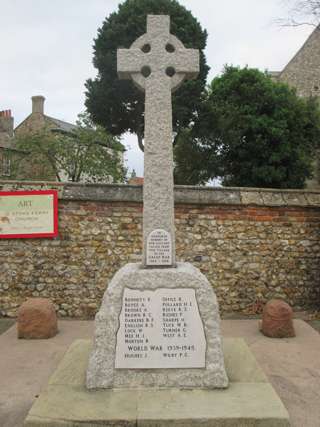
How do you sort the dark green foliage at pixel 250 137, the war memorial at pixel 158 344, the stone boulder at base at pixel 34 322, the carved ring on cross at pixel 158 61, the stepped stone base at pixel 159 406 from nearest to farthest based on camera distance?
the stepped stone base at pixel 159 406 < the war memorial at pixel 158 344 < the carved ring on cross at pixel 158 61 < the stone boulder at base at pixel 34 322 < the dark green foliage at pixel 250 137

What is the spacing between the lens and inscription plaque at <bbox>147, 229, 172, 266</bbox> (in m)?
3.23

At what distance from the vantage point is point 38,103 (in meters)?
24.6

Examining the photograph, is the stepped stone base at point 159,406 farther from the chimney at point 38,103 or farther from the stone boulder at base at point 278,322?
the chimney at point 38,103

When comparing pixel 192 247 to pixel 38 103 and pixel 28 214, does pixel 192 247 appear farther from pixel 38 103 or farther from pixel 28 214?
pixel 38 103

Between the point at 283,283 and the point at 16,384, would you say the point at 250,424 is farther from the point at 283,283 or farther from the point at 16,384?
the point at 283,283

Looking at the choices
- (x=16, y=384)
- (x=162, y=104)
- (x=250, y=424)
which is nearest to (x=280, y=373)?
(x=250, y=424)

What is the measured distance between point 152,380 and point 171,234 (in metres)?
1.24

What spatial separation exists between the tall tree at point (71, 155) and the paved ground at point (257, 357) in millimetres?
8737

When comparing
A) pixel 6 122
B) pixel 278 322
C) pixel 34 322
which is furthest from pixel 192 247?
pixel 6 122

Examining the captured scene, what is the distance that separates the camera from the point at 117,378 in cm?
302

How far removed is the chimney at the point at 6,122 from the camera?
22.9 metres

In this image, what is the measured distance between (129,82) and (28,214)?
11103 mm

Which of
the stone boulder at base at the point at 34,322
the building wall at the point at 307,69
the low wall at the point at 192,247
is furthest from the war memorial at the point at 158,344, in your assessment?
the building wall at the point at 307,69

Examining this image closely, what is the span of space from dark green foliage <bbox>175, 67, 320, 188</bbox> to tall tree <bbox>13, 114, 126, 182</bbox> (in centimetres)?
472
